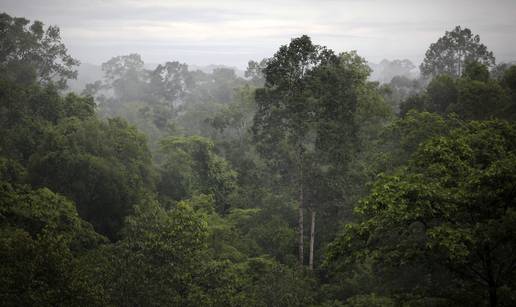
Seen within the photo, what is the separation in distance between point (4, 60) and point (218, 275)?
37856mm

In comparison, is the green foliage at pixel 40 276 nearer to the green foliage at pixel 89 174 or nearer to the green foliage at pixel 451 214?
the green foliage at pixel 451 214

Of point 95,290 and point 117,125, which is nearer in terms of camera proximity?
point 95,290

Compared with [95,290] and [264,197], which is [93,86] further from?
[95,290]

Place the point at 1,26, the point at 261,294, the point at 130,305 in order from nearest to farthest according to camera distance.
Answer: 1. the point at 130,305
2. the point at 261,294
3. the point at 1,26

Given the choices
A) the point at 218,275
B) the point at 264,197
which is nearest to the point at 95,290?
the point at 218,275

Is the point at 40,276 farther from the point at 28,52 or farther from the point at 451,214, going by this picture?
the point at 28,52

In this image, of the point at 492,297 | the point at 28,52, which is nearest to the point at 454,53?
the point at 28,52

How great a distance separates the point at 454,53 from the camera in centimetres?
5997

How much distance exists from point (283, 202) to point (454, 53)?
43382mm

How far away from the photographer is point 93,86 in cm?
7962

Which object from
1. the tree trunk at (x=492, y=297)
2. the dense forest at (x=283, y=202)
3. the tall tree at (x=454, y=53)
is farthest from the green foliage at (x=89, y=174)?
the tall tree at (x=454, y=53)

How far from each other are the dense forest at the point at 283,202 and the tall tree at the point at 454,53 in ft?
95.7

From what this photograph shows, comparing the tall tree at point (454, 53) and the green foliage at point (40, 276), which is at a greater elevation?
the tall tree at point (454, 53)

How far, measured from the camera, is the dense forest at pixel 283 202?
1182 centimetres
